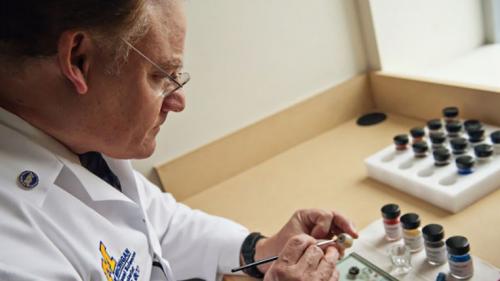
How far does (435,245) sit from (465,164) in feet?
0.81

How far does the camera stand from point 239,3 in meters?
1.17

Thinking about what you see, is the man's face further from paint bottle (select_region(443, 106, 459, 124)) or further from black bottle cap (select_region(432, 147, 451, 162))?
paint bottle (select_region(443, 106, 459, 124))

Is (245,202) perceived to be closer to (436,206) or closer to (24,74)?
(436,206)

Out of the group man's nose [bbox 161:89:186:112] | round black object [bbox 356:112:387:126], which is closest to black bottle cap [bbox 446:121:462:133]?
round black object [bbox 356:112:387:126]

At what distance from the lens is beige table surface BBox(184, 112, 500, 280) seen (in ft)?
2.68

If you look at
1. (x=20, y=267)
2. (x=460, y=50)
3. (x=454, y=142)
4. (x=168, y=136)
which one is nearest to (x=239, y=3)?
(x=168, y=136)

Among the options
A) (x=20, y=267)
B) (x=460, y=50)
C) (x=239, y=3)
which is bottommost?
(x=460, y=50)

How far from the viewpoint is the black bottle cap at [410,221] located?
765 millimetres

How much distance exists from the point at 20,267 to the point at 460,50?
138cm

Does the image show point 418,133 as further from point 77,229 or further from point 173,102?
point 77,229

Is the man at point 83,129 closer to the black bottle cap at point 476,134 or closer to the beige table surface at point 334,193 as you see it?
the beige table surface at point 334,193

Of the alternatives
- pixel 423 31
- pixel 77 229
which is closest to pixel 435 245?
pixel 77 229

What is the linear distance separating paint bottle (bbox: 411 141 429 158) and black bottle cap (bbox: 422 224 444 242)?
306 millimetres

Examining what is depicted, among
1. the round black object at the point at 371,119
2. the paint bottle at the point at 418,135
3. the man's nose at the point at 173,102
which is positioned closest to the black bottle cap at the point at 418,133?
the paint bottle at the point at 418,135
